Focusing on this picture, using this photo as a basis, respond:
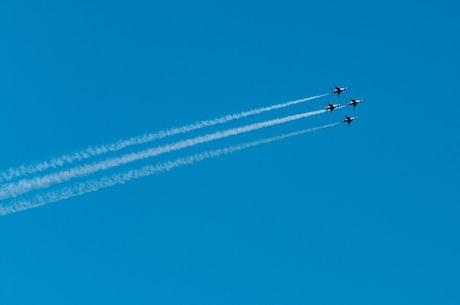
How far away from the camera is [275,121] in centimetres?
18062

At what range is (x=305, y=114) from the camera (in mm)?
187750

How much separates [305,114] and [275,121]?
31.4ft
